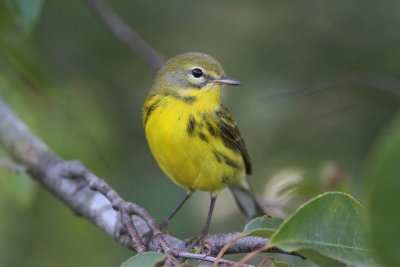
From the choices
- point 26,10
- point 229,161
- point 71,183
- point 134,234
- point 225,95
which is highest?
point 225,95

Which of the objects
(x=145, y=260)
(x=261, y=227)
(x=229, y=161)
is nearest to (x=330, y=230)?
(x=261, y=227)

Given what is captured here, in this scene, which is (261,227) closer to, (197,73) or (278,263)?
(278,263)

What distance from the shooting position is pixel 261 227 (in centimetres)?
207

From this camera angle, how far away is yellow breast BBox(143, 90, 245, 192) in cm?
391

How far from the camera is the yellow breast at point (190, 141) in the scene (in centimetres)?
391

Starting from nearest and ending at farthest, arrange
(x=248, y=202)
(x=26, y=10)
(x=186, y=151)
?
(x=26, y=10), (x=186, y=151), (x=248, y=202)

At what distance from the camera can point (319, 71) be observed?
6.13m

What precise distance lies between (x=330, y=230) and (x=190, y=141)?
6.71ft

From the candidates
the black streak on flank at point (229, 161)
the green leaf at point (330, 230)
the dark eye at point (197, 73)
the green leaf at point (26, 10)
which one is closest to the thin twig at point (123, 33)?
the dark eye at point (197, 73)

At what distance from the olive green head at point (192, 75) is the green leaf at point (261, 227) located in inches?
85.9

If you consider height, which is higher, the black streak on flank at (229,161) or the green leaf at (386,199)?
the black streak on flank at (229,161)

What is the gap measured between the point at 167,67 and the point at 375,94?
207 centimetres

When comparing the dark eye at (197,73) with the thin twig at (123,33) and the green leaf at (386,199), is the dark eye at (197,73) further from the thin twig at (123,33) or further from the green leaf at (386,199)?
the green leaf at (386,199)

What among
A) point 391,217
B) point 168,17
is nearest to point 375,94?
point 168,17
